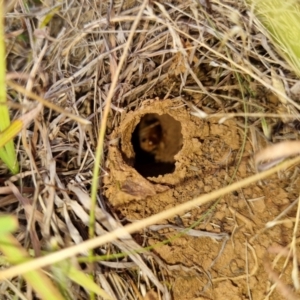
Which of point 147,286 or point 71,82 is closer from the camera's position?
point 147,286

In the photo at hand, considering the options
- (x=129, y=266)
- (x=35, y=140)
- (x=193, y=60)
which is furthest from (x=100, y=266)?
(x=193, y=60)

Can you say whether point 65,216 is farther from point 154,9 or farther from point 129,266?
point 154,9

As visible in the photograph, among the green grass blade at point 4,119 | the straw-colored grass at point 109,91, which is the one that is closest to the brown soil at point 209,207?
the straw-colored grass at point 109,91

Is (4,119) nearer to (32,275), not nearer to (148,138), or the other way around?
(32,275)

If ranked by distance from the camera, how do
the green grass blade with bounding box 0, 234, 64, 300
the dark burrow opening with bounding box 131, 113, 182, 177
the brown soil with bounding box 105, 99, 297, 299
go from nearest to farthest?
the green grass blade with bounding box 0, 234, 64, 300, the brown soil with bounding box 105, 99, 297, 299, the dark burrow opening with bounding box 131, 113, 182, 177

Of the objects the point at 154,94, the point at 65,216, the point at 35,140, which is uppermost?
the point at 154,94

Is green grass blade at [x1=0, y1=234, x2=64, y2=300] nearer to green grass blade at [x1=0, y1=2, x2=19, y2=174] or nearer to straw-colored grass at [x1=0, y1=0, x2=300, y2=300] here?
straw-colored grass at [x1=0, y1=0, x2=300, y2=300]

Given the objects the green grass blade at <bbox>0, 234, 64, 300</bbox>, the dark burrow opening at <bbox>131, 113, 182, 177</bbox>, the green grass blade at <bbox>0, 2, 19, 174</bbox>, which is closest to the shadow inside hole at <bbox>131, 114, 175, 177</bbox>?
the dark burrow opening at <bbox>131, 113, 182, 177</bbox>
